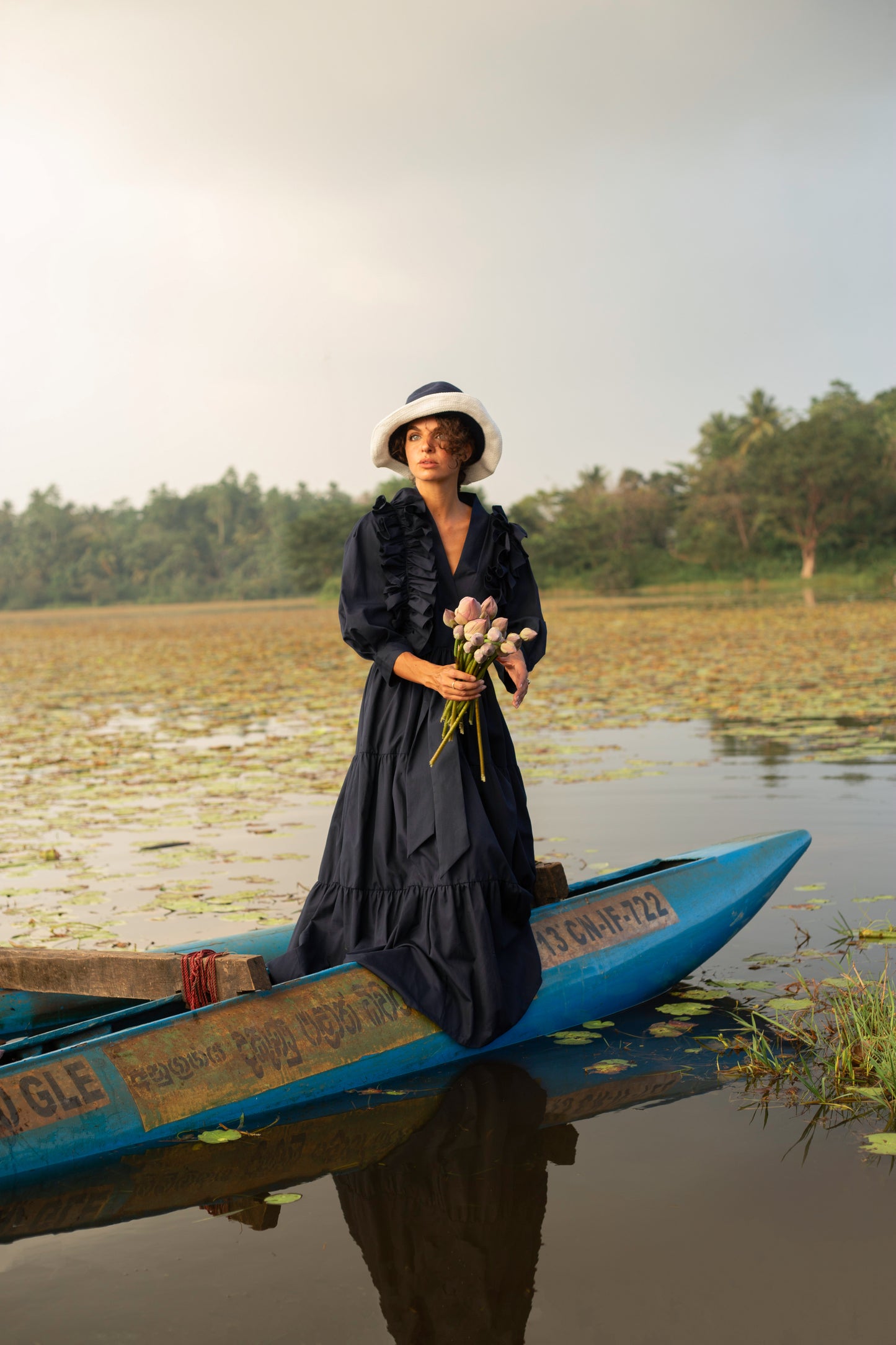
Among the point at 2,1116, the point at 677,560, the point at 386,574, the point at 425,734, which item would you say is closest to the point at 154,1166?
the point at 2,1116

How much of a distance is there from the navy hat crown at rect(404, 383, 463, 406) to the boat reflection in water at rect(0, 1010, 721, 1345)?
65.5 inches

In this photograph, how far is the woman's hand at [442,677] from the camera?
2766 millimetres

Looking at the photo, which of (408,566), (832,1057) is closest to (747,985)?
(832,1057)

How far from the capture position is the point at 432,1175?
7.86 ft

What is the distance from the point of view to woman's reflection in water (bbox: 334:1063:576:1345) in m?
1.91

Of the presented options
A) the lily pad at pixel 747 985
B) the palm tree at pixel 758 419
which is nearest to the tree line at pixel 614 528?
the palm tree at pixel 758 419

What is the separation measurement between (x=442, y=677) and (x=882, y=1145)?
1358mm

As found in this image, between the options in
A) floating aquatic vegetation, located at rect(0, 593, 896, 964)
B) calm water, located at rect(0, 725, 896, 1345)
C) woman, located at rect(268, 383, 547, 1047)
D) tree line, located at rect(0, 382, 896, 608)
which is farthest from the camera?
tree line, located at rect(0, 382, 896, 608)

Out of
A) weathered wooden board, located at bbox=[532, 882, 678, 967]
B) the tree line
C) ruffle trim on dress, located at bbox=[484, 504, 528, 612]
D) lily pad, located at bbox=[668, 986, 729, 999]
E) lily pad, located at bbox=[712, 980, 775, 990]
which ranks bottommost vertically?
lily pad, located at bbox=[668, 986, 729, 999]

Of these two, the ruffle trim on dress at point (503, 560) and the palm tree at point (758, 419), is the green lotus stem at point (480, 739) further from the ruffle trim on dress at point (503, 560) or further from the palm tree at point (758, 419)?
the palm tree at point (758, 419)

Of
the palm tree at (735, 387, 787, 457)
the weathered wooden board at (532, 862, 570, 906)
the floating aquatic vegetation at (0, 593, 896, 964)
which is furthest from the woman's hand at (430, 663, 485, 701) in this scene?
the palm tree at (735, 387, 787, 457)

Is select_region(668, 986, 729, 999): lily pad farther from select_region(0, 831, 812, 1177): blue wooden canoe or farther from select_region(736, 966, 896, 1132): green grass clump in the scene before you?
select_region(736, 966, 896, 1132): green grass clump

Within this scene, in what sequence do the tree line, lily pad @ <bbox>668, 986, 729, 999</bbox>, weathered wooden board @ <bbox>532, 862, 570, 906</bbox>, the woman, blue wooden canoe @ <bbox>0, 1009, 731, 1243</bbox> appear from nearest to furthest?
blue wooden canoe @ <bbox>0, 1009, 731, 1243</bbox>, the woman, weathered wooden board @ <bbox>532, 862, 570, 906</bbox>, lily pad @ <bbox>668, 986, 729, 999</bbox>, the tree line

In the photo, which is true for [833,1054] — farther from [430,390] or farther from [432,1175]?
[430,390]
